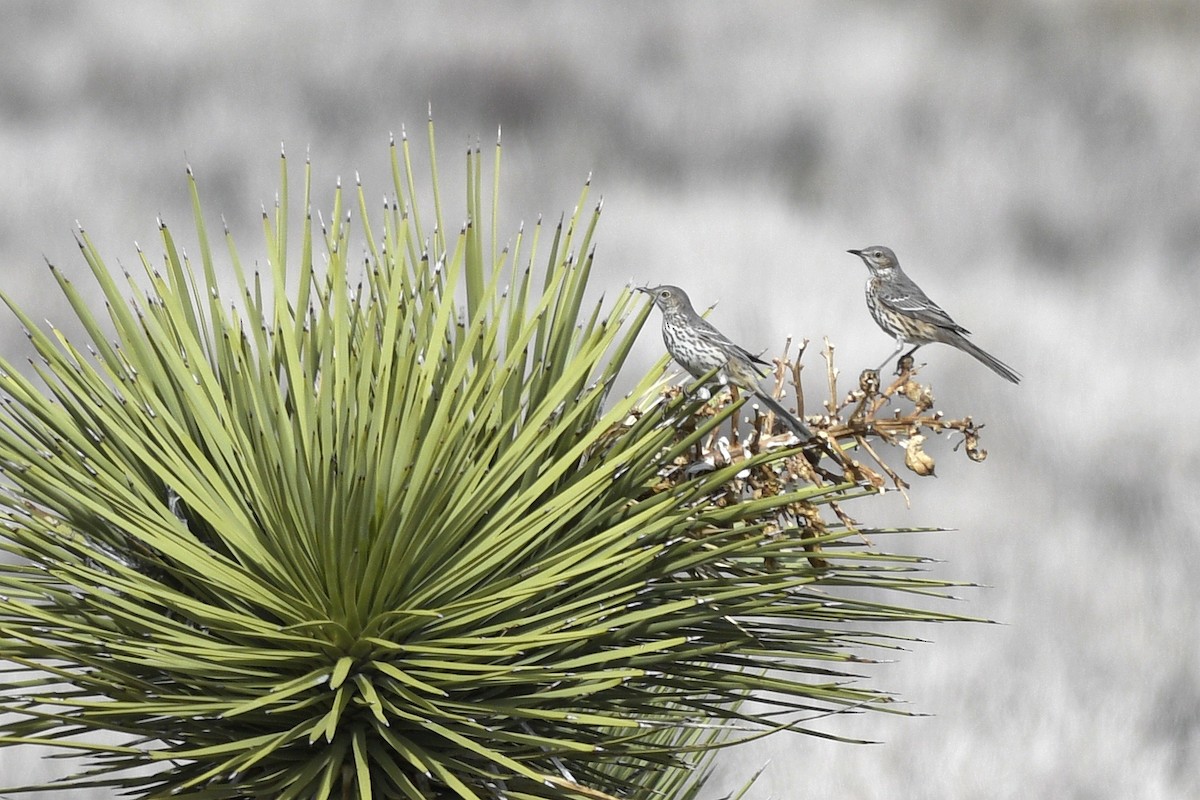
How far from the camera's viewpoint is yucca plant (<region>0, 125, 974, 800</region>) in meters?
1.65

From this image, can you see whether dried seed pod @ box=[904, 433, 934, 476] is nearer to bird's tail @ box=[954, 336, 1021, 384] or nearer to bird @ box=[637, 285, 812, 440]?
bird @ box=[637, 285, 812, 440]

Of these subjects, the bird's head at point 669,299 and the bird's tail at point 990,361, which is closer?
the bird's head at point 669,299

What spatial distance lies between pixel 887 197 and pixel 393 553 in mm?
13557

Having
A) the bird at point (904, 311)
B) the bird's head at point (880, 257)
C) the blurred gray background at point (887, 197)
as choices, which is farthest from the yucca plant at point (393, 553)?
the blurred gray background at point (887, 197)

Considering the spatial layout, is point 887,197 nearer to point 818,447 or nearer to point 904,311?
point 904,311

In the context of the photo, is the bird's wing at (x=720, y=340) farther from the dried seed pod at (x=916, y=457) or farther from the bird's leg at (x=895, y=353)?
the dried seed pod at (x=916, y=457)

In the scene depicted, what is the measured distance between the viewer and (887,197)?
48.3ft

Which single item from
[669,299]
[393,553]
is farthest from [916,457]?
[669,299]

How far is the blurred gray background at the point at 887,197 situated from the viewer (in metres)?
9.01

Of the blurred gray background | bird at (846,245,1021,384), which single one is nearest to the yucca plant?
bird at (846,245,1021,384)

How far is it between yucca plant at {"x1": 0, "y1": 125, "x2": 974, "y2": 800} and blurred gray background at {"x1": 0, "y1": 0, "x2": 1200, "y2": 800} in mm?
6223

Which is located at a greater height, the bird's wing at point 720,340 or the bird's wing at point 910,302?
the bird's wing at point 910,302

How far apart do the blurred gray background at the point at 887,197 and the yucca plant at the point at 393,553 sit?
20.4 feet

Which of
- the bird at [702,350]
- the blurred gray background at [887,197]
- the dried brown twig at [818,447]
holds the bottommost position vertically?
the dried brown twig at [818,447]
